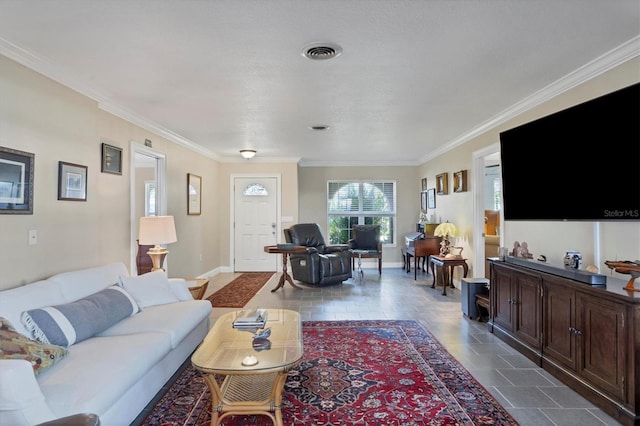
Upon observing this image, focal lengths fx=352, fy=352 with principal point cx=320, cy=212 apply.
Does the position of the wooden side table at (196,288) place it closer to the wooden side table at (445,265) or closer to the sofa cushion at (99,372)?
the sofa cushion at (99,372)

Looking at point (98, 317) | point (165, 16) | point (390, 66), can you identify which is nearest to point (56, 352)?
point (98, 317)

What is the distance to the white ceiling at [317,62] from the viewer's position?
192 cm

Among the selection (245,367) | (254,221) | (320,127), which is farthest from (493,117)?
(254,221)

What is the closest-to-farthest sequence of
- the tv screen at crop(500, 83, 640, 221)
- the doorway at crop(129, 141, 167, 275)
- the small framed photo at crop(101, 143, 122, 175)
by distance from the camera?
the tv screen at crop(500, 83, 640, 221) < the small framed photo at crop(101, 143, 122, 175) < the doorway at crop(129, 141, 167, 275)

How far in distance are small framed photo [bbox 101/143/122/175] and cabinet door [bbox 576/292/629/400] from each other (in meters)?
4.17

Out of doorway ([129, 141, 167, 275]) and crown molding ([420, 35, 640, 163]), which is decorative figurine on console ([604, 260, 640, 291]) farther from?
doorway ([129, 141, 167, 275])

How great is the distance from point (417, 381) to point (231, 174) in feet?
18.3

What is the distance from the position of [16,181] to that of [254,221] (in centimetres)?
479

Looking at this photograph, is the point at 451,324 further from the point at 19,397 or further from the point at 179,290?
the point at 19,397

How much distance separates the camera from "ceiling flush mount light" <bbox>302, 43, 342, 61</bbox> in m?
2.31

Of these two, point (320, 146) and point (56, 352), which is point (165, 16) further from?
point (320, 146)

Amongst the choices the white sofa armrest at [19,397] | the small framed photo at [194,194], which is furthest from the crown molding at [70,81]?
the white sofa armrest at [19,397]

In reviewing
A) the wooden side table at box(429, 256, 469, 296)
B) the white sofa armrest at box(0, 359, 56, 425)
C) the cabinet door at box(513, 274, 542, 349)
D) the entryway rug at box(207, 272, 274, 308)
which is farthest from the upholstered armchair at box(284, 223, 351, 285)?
the white sofa armrest at box(0, 359, 56, 425)

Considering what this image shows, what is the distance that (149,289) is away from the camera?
9.95 feet
